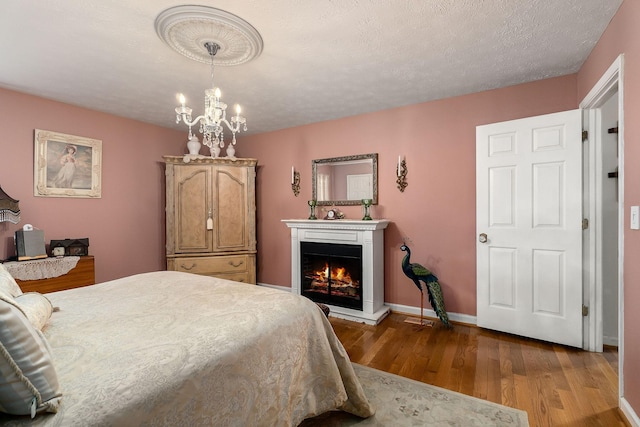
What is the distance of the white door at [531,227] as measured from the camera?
2400mm

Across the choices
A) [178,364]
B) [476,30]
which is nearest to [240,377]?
[178,364]

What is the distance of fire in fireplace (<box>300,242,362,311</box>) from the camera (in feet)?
11.0

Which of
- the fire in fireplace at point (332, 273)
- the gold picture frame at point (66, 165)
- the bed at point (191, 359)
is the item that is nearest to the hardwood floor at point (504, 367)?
the fire in fireplace at point (332, 273)

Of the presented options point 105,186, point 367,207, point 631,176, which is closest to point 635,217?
point 631,176

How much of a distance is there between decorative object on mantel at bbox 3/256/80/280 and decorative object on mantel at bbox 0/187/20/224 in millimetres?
453

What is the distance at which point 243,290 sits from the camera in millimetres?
1739

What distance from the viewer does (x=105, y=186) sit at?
3.48m

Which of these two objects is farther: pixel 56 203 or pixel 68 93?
pixel 56 203

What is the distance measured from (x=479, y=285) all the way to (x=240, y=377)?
2571 millimetres

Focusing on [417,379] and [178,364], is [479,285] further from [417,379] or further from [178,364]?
[178,364]

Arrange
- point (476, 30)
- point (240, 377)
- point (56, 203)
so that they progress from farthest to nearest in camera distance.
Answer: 1. point (56, 203)
2. point (476, 30)
3. point (240, 377)

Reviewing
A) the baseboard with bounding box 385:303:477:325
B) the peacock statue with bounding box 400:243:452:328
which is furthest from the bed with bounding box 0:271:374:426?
the baseboard with bounding box 385:303:477:325

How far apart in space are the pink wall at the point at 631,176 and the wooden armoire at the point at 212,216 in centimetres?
362

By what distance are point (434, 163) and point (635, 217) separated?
5.90 ft
